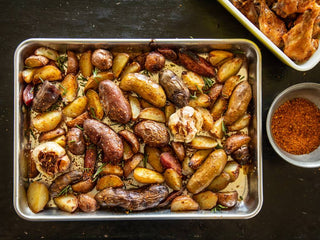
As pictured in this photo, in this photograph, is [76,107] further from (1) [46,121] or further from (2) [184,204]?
(2) [184,204]

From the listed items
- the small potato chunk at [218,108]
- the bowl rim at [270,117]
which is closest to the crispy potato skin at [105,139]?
the small potato chunk at [218,108]

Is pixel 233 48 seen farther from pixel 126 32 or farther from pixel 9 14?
pixel 9 14

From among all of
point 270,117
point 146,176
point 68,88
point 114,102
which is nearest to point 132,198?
point 146,176

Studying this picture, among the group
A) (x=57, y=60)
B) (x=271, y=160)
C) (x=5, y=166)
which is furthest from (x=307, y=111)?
(x=5, y=166)

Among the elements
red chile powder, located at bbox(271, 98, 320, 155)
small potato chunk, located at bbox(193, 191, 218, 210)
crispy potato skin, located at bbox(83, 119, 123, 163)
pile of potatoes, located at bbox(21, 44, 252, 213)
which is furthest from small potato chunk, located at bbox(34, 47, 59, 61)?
red chile powder, located at bbox(271, 98, 320, 155)

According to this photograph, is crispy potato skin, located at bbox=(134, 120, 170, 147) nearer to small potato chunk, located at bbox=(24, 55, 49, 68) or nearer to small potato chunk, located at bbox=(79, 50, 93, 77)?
small potato chunk, located at bbox=(79, 50, 93, 77)

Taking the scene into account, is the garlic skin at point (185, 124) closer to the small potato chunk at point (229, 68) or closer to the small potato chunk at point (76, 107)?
the small potato chunk at point (229, 68)
